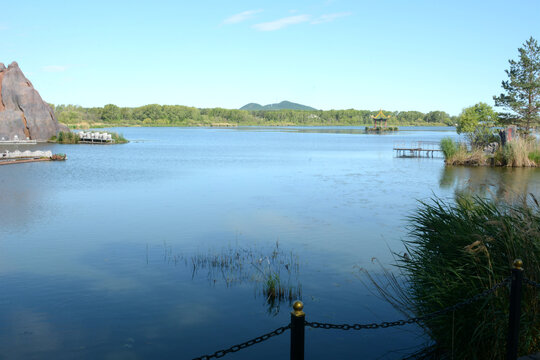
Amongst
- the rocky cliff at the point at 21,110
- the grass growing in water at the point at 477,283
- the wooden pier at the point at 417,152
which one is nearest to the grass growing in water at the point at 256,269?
the grass growing in water at the point at 477,283

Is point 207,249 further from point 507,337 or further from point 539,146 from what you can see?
point 539,146

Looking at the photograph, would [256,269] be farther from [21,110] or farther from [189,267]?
[21,110]

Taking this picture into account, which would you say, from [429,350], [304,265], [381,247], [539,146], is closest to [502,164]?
[539,146]

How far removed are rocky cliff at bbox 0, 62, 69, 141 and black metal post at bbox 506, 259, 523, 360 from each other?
54903mm

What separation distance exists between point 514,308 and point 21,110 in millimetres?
57383

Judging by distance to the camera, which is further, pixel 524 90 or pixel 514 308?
pixel 524 90

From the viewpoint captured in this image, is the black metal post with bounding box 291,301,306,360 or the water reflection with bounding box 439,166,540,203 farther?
the water reflection with bounding box 439,166,540,203

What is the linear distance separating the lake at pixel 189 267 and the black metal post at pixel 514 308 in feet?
6.09

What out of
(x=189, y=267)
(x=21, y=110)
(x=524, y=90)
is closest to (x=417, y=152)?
(x=524, y=90)

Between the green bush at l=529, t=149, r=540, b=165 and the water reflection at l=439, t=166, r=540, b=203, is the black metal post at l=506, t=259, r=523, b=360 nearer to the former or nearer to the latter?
the water reflection at l=439, t=166, r=540, b=203

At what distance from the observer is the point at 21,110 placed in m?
52.1

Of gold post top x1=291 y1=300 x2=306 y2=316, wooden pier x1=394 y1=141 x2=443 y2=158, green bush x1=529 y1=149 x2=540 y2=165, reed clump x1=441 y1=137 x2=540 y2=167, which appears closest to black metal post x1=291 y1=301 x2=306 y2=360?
gold post top x1=291 y1=300 x2=306 y2=316

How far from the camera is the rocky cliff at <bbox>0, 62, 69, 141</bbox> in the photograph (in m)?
50.4

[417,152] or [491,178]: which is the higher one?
[417,152]
